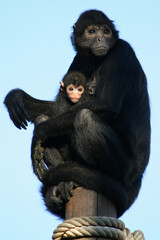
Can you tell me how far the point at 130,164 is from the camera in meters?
6.26

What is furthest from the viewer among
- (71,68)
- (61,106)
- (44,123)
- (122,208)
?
(71,68)

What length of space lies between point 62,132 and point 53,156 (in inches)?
17.1

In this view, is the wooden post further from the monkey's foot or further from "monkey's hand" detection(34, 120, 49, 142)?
"monkey's hand" detection(34, 120, 49, 142)

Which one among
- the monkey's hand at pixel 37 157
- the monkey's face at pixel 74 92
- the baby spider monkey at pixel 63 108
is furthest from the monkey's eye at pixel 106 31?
the monkey's hand at pixel 37 157

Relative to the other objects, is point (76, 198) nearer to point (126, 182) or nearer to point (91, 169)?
point (91, 169)

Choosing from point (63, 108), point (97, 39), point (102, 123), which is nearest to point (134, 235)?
point (102, 123)

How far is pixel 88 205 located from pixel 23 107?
2520 mm

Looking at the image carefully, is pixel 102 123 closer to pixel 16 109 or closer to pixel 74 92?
pixel 74 92

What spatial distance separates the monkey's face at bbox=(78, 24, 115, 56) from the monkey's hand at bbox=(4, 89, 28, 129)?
4.47ft

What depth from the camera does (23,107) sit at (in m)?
7.11

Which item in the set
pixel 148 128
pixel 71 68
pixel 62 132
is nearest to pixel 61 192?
pixel 62 132

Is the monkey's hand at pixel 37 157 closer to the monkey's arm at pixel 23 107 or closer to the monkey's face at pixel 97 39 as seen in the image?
the monkey's arm at pixel 23 107

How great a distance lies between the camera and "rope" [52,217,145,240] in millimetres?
4730

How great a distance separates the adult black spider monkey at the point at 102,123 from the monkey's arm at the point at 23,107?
0.02m
